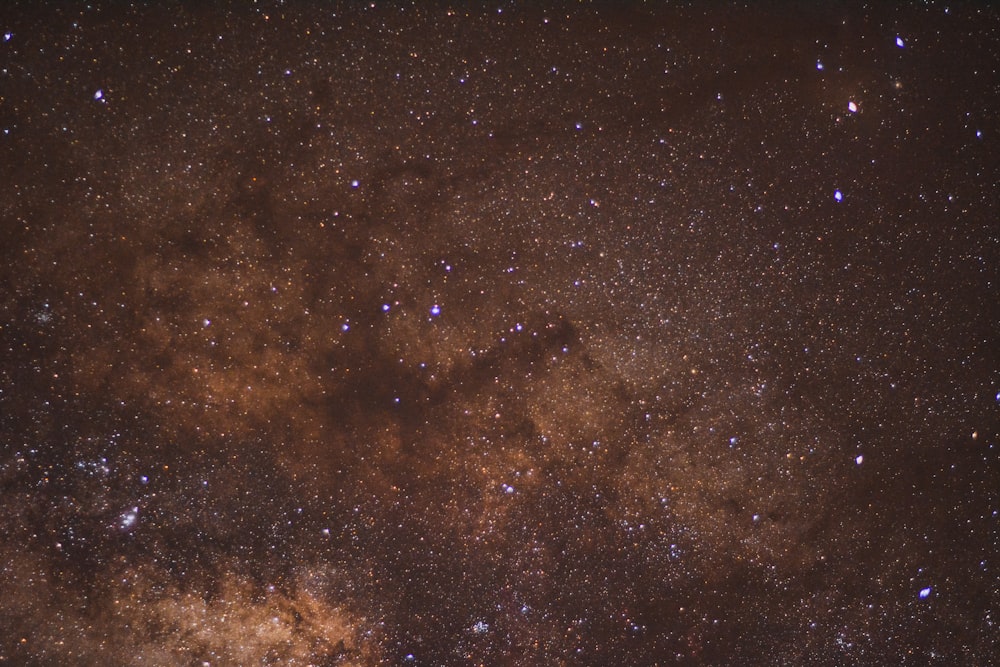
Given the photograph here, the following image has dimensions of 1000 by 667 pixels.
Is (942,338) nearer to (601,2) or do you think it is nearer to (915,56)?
(915,56)

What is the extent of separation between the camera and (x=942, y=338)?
166 cm

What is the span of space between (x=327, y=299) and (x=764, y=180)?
1309 millimetres

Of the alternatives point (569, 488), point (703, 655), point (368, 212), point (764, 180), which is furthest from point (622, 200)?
point (703, 655)

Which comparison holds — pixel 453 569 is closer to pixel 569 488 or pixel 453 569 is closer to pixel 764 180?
pixel 569 488

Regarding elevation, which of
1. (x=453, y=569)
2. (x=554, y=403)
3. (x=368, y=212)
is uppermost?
(x=368, y=212)

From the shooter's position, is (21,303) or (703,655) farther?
(703,655)

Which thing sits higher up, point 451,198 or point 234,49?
point 234,49

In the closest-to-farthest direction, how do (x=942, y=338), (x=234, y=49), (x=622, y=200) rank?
(x=234, y=49) → (x=622, y=200) → (x=942, y=338)

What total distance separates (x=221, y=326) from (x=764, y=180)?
161 centimetres

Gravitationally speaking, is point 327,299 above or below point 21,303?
below

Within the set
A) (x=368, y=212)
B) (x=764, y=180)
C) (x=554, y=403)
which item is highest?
(x=368, y=212)

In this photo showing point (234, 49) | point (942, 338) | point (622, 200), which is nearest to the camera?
point (234, 49)

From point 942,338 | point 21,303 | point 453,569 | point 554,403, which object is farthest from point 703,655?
point 21,303

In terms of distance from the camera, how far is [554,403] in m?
1.56
